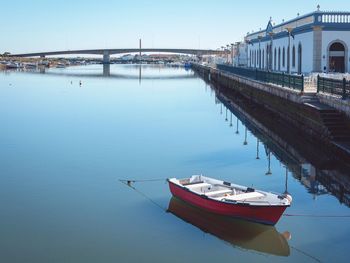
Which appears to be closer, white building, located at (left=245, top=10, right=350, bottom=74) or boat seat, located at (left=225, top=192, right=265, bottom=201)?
boat seat, located at (left=225, top=192, right=265, bottom=201)

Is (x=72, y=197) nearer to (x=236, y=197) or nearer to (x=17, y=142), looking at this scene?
(x=236, y=197)

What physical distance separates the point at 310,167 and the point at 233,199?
32.7 ft

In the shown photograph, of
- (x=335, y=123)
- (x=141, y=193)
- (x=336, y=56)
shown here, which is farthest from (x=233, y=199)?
(x=336, y=56)

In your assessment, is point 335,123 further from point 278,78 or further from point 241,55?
point 241,55

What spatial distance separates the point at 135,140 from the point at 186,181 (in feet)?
49.2

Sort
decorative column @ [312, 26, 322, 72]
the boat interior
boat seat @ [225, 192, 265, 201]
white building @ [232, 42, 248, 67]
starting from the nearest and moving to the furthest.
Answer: the boat interior → boat seat @ [225, 192, 265, 201] → decorative column @ [312, 26, 322, 72] → white building @ [232, 42, 248, 67]

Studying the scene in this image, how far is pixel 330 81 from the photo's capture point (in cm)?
3130

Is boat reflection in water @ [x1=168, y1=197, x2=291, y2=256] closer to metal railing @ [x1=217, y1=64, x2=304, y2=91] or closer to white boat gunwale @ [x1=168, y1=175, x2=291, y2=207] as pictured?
white boat gunwale @ [x1=168, y1=175, x2=291, y2=207]

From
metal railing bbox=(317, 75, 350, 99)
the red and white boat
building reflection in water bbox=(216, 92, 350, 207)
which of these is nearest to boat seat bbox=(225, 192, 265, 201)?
the red and white boat

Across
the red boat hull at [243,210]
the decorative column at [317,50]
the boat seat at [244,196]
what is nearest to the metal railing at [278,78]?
the decorative column at [317,50]

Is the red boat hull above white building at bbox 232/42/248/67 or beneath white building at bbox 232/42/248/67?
beneath

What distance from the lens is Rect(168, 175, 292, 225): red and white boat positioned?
56.8ft

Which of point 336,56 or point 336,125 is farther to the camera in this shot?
point 336,56

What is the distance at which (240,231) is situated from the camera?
17.8 meters
